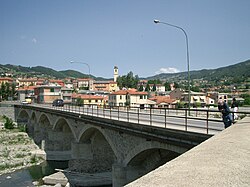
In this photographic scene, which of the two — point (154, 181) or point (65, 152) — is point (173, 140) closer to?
point (154, 181)

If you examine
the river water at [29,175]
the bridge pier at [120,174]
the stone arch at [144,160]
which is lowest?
the river water at [29,175]

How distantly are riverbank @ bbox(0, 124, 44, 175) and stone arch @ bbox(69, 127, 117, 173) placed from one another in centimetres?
886

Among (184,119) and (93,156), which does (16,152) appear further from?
(184,119)

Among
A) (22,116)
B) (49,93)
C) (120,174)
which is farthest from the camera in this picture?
(49,93)

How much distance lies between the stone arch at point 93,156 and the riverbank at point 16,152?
29.1 feet

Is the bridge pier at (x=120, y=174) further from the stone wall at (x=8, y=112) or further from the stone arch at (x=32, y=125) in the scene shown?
the stone wall at (x=8, y=112)

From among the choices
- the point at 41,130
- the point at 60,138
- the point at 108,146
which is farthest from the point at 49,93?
the point at 108,146

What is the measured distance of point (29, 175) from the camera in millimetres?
30734

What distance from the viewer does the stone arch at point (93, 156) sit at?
28891 millimetres

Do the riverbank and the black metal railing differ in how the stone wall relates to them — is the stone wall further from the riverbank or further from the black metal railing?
the black metal railing

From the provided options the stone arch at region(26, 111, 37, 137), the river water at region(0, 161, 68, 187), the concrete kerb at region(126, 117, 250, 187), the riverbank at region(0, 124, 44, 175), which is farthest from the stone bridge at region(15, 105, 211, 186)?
the concrete kerb at region(126, 117, 250, 187)

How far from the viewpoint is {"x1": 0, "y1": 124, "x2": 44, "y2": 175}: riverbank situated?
113 feet

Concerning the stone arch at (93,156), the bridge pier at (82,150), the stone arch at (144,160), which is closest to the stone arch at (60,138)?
the stone arch at (93,156)

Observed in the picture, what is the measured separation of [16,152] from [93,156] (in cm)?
1591
